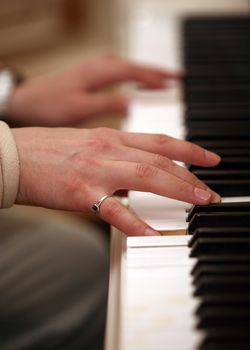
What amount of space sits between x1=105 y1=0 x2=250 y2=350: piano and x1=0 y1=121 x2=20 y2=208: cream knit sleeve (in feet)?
0.55

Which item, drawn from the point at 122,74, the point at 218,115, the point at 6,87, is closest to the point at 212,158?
the point at 218,115

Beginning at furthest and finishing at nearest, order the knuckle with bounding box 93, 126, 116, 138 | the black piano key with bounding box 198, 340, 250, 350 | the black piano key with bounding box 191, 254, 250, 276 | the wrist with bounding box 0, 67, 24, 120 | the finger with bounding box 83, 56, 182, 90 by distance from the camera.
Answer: the wrist with bounding box 0, 67, 24, 120
the finger with bounding box 83, 56, 182, 90
the knuckle with bounding box 93, 126, 116, 138
the black piano key with bounding box 191, 254, 250, 276
the black piano key with bounding box 198, 340, 250, 350

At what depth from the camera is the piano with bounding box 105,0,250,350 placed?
1.97 feet

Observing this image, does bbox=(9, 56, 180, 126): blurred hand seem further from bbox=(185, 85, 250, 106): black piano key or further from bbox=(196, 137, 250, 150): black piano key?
bbox=(196, 137, 250, 150): black piano key

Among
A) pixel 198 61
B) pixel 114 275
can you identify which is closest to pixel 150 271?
pixel 114 275

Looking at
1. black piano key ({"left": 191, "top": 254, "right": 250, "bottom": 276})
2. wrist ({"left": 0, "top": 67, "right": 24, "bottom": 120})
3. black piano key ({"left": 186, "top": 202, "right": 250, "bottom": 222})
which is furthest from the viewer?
wrist ({"left": 0, "top": 67, "right": 24, "bottom": 120})

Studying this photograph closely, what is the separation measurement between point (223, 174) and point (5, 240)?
18.7 inches

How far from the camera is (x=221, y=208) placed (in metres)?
0.77

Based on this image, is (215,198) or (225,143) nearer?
(215,198)

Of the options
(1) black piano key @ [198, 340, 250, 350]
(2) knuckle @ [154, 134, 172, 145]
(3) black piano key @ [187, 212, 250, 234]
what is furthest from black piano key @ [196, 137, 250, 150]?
(1) black piano key @ [198, 340, 250, 350]

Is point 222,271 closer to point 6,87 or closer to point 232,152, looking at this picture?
point 232,152

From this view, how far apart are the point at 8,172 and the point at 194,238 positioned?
30cm

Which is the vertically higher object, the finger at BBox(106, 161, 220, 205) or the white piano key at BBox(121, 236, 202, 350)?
the finger at BBox(106, 161, 220, 205)

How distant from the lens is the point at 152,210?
0.83m
